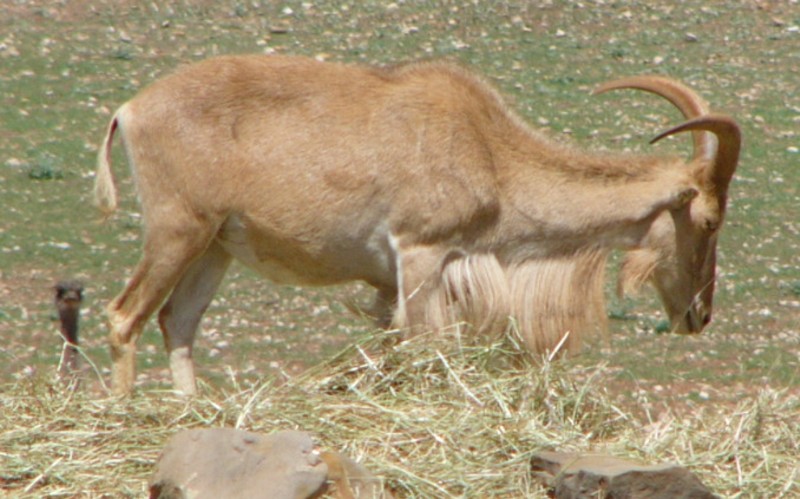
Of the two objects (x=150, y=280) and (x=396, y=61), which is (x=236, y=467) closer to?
(x=150, y=280)

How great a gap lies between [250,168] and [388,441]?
1780 mm

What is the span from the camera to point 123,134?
23.3 ft

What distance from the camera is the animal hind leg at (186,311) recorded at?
7.39 metres

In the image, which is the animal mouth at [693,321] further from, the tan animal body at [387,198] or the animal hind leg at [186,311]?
the animal hind leg at [186,311]

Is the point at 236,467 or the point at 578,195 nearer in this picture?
the point at 236,467

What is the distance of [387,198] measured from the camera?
7051 mm

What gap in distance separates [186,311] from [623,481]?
2838mm

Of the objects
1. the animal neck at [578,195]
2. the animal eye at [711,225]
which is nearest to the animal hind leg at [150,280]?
the animal neck at [578,195]

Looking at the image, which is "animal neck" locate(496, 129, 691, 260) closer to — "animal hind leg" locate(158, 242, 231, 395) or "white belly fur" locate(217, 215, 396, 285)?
"white belly fur" locate(217, 215, 396, 285)

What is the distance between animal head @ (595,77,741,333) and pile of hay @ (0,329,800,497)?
101 centimetres

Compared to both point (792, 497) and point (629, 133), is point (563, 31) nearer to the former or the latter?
point (629, 133)

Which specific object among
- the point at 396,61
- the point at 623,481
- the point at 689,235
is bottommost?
the point at 396,61

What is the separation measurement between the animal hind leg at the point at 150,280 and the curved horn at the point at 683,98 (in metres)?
2.26

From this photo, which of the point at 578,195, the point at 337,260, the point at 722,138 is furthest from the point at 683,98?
the point at 337,260
